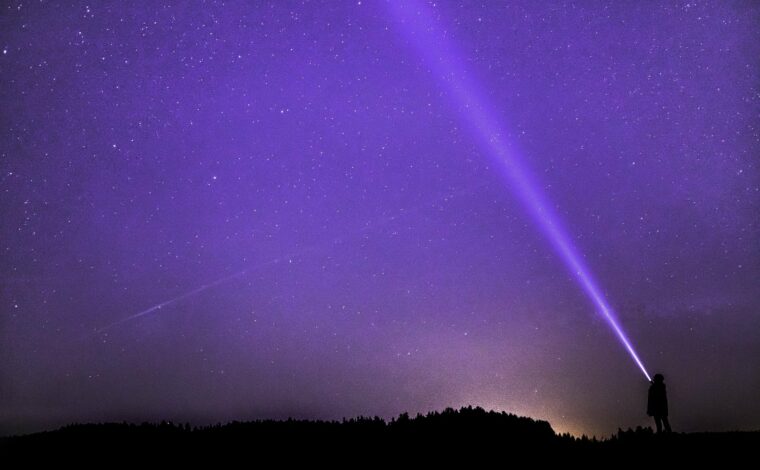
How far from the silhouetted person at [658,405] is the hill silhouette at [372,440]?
0.95 metres

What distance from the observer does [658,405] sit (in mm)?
13203

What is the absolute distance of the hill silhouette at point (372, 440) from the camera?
36.0 ft

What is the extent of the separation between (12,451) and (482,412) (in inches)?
497

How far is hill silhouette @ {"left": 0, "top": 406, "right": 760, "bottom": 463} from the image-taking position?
1098 cm

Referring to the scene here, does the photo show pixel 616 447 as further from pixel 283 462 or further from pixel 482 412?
pixel 283 462

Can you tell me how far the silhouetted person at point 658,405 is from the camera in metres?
13.1

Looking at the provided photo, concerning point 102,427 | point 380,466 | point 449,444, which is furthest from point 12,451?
point 449,444

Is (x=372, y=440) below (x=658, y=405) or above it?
below

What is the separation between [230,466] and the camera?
39.2 feet

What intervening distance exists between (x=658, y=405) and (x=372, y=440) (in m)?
7.08

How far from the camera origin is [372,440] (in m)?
13.2

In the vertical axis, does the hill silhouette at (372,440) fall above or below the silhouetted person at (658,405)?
below

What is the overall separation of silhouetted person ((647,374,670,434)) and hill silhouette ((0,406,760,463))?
951mm

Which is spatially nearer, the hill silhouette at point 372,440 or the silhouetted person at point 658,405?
the hill silhouette at point 372,440
